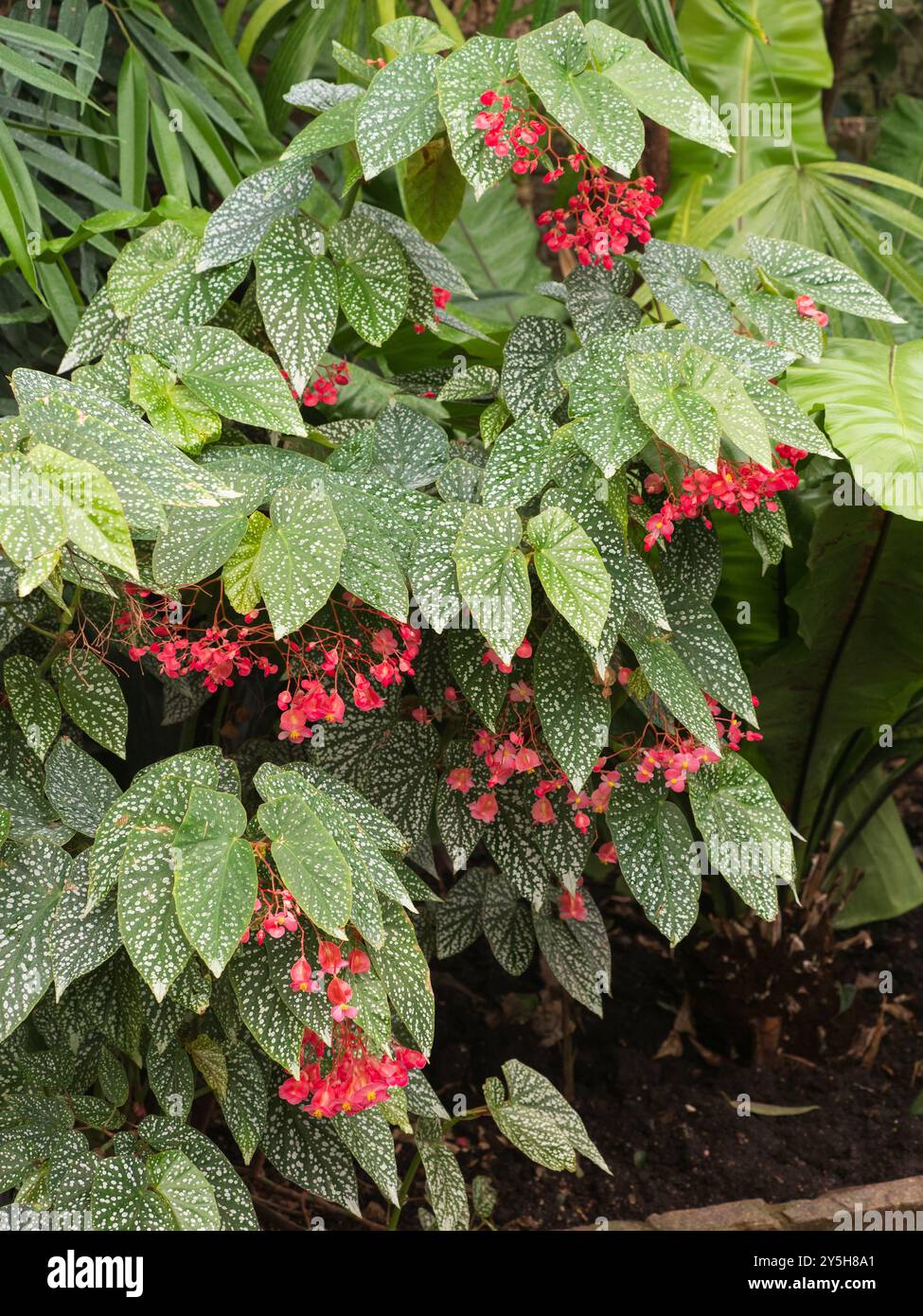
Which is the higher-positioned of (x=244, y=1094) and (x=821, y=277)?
(x=821, y=277)

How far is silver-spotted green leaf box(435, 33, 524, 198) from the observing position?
1006 millimetres

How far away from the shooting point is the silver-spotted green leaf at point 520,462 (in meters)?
1.08

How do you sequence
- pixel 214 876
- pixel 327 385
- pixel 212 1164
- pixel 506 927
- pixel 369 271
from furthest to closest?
pixel 506 927 → pixel 327 385 → pixel 369 271 → pixel 212 1164 → pixel 214 876

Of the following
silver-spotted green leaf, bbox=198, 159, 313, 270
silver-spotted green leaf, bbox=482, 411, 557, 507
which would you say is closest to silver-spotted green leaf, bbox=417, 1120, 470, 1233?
silver-spotted green leaf, bbox=482, 411, 557, 507

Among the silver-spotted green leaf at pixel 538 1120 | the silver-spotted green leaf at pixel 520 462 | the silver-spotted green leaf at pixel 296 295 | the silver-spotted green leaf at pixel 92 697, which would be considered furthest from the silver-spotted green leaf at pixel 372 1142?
the silver-spotted green leaf at pixel 296 295

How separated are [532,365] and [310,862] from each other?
0.58 m

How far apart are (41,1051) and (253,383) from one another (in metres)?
0.67

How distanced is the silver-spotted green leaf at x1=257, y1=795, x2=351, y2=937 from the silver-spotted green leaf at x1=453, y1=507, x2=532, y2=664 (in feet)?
0.65

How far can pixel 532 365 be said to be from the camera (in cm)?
123

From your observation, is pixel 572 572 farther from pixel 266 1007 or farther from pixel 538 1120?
pixel 538 1120

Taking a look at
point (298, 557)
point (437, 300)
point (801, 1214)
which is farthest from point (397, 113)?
point (801, 1214)

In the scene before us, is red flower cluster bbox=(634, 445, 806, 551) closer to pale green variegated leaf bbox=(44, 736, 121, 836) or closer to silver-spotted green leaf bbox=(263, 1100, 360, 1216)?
pale green variegated leaf bbox=(44, 736, 121, 836)

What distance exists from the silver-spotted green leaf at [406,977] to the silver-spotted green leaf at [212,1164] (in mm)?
223
